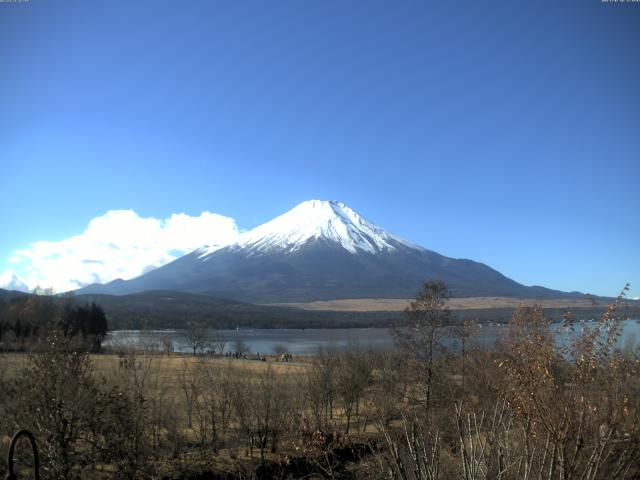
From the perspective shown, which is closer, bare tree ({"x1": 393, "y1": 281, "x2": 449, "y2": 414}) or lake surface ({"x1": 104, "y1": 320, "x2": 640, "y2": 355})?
lake surface ({"x1": 104, "y1": 320, "x2": 640, "y2": 355})

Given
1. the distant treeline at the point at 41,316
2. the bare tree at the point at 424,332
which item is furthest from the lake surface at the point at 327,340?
the distant treeline at the point at 41,316

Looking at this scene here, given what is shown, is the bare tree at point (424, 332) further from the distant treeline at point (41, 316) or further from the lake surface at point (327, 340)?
the distant treeline at point (41, 316)

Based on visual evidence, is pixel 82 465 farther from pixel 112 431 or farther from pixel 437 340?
pixel 437 340

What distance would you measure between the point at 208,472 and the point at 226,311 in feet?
585

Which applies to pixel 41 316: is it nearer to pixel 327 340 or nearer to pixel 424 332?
pixel 327 340

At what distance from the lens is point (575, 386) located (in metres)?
6.41

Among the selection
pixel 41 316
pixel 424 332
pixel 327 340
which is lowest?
pixel 327 340

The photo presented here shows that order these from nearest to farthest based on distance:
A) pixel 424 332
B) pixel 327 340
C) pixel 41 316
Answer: pixel 424 332, pixel 41 316, pixel 327 340

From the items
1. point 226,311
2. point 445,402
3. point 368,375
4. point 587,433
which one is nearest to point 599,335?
point 587,433

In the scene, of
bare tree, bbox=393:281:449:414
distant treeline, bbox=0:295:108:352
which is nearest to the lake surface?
bare tree, bbox=393:281:449:414

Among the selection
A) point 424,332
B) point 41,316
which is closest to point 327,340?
point 41,316

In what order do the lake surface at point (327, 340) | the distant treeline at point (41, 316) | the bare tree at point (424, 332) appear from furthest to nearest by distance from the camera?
the distant treeline at point (41, 316) → the bare tree at point (424, 332) → the lake surface at point (327, 340)

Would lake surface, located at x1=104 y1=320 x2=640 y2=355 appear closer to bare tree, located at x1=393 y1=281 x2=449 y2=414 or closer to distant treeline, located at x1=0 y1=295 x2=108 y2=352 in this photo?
bare tree, located at x1=393 y1=281 x2=449 y2=414

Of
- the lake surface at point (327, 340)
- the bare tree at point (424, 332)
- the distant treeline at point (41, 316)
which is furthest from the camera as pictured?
the distant treeline at point (41, 316)
